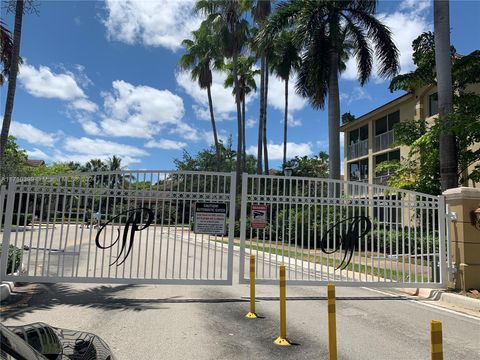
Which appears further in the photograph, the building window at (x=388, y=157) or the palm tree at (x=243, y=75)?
the palm tree at (x=243, y=75)

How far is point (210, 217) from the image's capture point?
29.6ft

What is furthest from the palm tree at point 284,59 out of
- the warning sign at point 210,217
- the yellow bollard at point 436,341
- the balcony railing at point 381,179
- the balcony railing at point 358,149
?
the yellow bollard at point 436,341

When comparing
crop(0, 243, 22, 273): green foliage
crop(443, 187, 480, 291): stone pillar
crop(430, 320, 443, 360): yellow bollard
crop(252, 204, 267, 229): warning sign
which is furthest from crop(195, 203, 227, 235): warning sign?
crop(430, 320, 443, 360): yellow bollard

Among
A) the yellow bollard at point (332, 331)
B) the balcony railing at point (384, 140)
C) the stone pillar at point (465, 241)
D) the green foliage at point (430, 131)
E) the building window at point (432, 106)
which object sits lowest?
the yellow bollard at point (332, 331)

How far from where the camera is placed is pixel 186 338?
19.2 feet

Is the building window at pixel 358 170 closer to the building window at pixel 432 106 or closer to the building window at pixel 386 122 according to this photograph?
the building window at pixel 386 122

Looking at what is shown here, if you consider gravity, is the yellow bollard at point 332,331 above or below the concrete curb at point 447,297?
above

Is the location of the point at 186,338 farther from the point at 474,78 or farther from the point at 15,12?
the point at 474,78

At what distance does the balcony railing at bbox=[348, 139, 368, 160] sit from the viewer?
35.1 metres

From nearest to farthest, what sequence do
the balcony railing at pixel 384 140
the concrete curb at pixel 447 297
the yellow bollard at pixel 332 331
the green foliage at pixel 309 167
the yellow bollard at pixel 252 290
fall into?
the yellow bollard at pixel 332 331 → the yellow bollard at pixel 252 290 → the concrete curb at pixel 447 297 → the balcony railing at pixel 384 140 → the green foliage at pixel 309 167

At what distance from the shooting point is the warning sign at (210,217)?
900cm

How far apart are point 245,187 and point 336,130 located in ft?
42.1

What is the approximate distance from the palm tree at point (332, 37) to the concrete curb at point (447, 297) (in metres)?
11.1

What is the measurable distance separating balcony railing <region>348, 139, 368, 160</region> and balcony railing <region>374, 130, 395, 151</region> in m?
1.68
